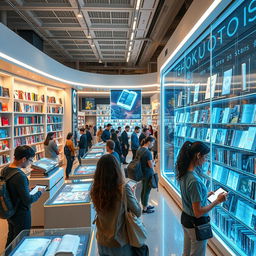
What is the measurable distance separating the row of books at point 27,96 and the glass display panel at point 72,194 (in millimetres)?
4766

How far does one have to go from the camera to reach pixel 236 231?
2889 millimetres

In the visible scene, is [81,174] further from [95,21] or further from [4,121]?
[95,21]

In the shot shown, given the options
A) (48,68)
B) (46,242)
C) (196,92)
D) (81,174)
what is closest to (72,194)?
(81,174)

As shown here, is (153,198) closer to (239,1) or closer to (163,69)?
(163,69)

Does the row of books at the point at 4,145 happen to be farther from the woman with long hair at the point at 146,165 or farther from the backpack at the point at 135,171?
the woman with long hair at the point at 146,165

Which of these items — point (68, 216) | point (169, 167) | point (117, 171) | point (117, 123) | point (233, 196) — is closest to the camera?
point (117, 171)

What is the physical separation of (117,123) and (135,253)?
13269mm

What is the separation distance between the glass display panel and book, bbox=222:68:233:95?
226 cm

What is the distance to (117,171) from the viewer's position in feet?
5.55

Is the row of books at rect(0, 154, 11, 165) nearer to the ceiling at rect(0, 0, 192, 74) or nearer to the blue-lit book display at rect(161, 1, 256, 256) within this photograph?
the ceiling at rect(0, 0, 192, 74)

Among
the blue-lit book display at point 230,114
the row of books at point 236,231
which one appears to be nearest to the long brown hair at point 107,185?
the blue-lit book display at point 230,114

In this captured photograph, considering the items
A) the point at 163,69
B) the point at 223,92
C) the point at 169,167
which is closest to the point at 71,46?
the point at 163,69

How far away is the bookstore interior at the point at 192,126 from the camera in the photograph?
8.32 ft

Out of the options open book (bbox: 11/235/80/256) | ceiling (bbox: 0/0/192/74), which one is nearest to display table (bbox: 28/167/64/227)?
open book (bbox: 11/235/80/256)
